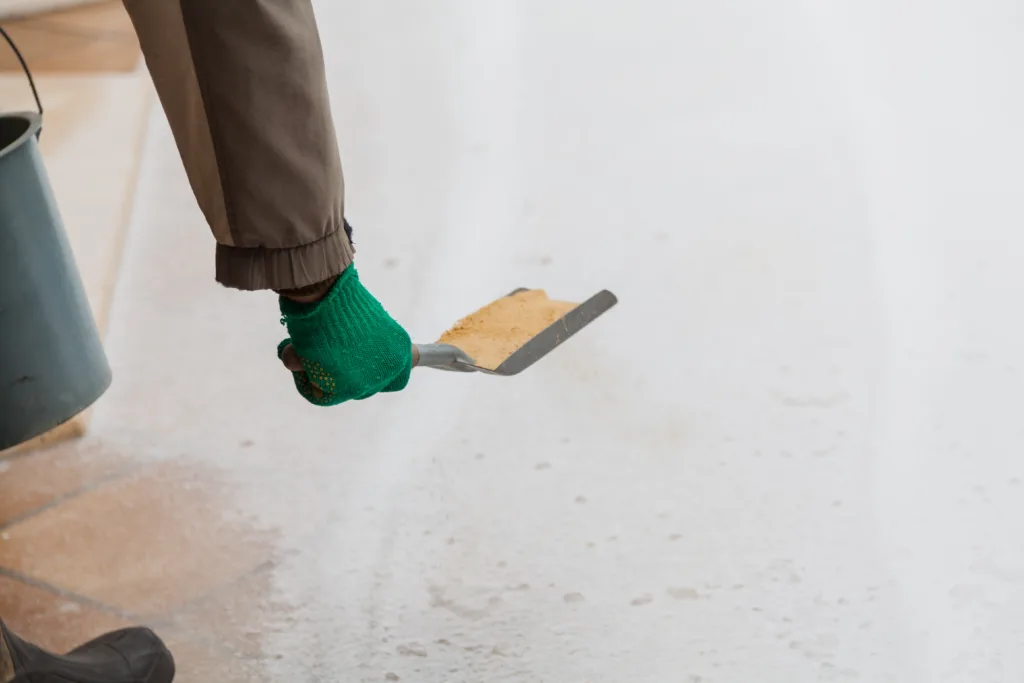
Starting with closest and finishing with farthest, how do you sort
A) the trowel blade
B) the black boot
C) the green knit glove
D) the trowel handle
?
the green knit glove
the black boot
the trowel handle
the trowel blade

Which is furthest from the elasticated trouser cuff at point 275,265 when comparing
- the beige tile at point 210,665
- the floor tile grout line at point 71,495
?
the floor tile grout line at point 71,495

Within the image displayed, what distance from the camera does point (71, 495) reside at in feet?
4.99

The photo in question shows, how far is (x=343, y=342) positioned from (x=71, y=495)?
29.7 inches

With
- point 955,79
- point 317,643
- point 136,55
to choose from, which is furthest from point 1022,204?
point 136,55

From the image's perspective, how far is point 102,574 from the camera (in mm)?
1390

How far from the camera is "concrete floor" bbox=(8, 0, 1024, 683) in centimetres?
129

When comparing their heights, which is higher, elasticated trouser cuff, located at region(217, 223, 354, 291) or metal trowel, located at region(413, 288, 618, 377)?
elasticated trouser cuff, located at region(217, 223, 354, 291)

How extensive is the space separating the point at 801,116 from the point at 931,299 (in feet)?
2.55

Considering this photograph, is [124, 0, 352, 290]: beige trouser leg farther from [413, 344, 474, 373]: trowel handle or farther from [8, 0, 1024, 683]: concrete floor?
[8, 0, 1024, 683]: concrete floor

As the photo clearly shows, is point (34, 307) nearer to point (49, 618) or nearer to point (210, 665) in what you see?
point (49, 618)

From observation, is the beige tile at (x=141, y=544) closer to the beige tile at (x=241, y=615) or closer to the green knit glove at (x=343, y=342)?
the beige tile at (x=241, y=615)

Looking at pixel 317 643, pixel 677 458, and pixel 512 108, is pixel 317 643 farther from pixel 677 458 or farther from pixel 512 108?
pixel 512 108

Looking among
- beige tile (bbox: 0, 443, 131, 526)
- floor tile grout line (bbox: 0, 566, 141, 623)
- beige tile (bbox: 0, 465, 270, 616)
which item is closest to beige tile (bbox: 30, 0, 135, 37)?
beige tile (bbox: 0, 443, 131, 526)

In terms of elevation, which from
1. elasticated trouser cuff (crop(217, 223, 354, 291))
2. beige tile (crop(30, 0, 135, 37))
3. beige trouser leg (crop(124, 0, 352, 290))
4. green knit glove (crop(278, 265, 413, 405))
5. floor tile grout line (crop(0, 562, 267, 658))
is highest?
beige trouser leg (crop(124, 0, 352, 290))
